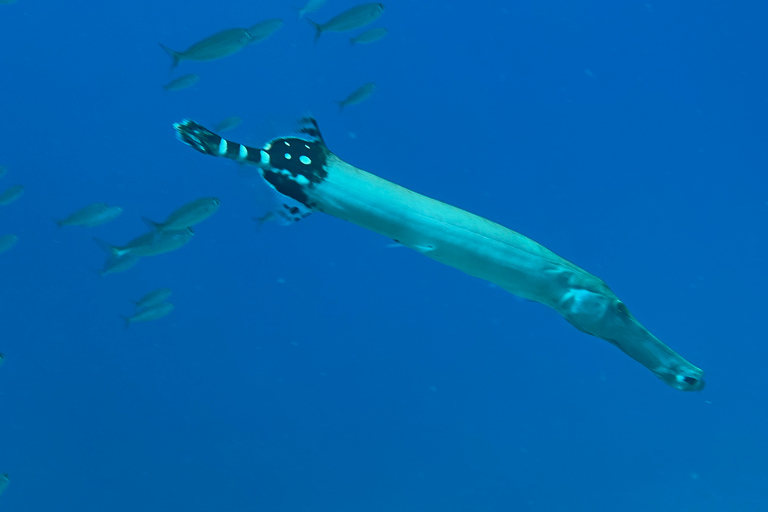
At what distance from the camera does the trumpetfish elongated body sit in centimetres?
201

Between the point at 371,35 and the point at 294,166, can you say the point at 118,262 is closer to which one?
the point at 371,35

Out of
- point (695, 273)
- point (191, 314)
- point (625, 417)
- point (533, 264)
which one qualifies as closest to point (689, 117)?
point (695, 273)

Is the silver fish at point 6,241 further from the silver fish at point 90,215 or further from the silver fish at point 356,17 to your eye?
the silver fish at point 356,17

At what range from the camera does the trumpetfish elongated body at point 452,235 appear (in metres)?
2.01

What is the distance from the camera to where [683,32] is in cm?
641

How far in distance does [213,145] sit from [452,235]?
0.87 metres

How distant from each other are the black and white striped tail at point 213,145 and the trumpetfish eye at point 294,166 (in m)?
0.05

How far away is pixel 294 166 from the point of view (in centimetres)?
207

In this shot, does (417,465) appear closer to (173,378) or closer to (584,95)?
(173,378)

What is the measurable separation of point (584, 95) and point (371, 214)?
5.38 meters

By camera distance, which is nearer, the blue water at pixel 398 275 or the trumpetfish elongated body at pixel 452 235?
the trumpetfish elongated body at pixel 452 235

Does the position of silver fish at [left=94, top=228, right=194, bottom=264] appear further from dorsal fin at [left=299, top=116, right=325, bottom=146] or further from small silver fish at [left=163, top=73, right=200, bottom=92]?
dorsal fin at [left=299, top=116, right=325, bottom=146]

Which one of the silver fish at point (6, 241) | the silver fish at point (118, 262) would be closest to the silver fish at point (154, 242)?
the silver fish at point (118, 262)

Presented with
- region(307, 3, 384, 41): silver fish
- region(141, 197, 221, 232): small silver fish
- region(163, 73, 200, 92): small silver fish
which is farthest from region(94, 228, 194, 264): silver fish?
region(307, 3, 384, 41): silver fish
